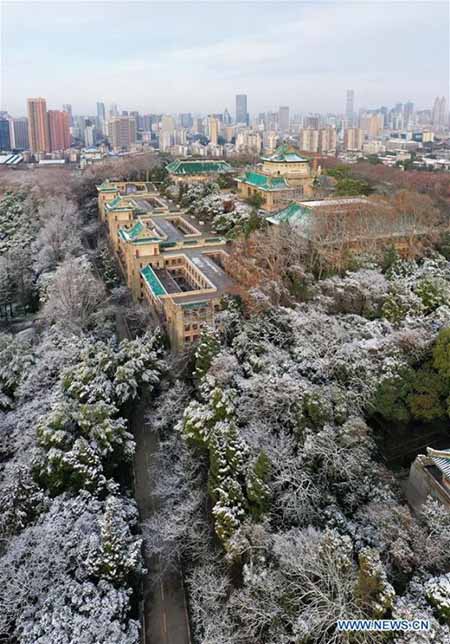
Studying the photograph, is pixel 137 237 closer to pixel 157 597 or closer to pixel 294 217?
pixel 294 217

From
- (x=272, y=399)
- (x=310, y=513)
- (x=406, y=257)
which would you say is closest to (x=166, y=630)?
(x=310, y=513)

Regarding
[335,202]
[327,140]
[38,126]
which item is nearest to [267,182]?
[335,202]

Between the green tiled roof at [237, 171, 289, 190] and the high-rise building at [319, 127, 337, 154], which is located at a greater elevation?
the high-rise building at [319, 127, 337, 154]

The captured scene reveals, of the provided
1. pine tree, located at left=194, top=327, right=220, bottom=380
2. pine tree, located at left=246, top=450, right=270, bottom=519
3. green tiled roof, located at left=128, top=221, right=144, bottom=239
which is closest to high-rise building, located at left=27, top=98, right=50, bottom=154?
green tiled roof, located at left=128, top=221, right=144, bottom=239

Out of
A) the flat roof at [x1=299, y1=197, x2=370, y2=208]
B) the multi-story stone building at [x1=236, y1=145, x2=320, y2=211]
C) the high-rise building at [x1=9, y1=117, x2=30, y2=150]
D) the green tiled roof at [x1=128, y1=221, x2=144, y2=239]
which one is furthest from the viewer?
the high-rise building at [x1=9, y1=117, x2=30, y2=150]

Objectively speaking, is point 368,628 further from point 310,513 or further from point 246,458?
point 246,458

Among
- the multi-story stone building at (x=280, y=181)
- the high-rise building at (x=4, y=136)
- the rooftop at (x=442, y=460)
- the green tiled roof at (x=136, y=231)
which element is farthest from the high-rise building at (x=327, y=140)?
the rooftop at (x=442, y=460)

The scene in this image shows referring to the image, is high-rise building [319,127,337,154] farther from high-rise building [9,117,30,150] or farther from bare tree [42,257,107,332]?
bare tree [42,257,107,332]
